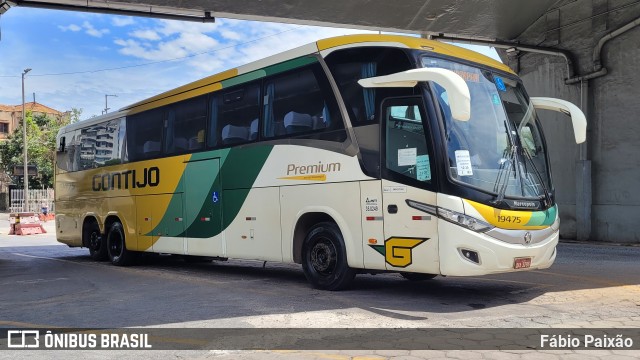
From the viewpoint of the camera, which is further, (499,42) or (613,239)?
(499,42)

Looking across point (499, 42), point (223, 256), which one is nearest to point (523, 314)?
point (223, 256)

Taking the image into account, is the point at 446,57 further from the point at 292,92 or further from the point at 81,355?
the point at 81,355

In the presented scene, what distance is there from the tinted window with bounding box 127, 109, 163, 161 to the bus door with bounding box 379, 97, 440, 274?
6.53 meters

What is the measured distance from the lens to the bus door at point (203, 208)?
10.6m

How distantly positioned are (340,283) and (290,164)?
204cm

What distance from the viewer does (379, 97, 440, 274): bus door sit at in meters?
7.12

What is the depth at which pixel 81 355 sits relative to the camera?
5.38 m

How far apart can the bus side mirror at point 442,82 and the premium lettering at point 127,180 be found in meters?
6.57

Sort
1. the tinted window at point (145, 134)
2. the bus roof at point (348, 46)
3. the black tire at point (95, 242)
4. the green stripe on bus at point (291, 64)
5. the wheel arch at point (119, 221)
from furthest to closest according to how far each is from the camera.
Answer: the black tire at point (95, 242) → the wheel arch at point (119, 221) → the tinted window at point (145, 134) → the green stripe on bus at point (291, 64) → the bus roof at point (348, 46)

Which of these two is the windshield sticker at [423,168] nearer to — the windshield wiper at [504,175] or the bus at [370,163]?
the bus at [370,163]

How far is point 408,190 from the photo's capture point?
7312mm

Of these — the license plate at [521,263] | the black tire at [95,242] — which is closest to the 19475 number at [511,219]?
the license plate at [521,263]

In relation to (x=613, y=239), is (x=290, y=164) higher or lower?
higher

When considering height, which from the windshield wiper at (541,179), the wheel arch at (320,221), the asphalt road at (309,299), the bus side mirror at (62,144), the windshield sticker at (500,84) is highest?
the bus side mirror at (62,144)
